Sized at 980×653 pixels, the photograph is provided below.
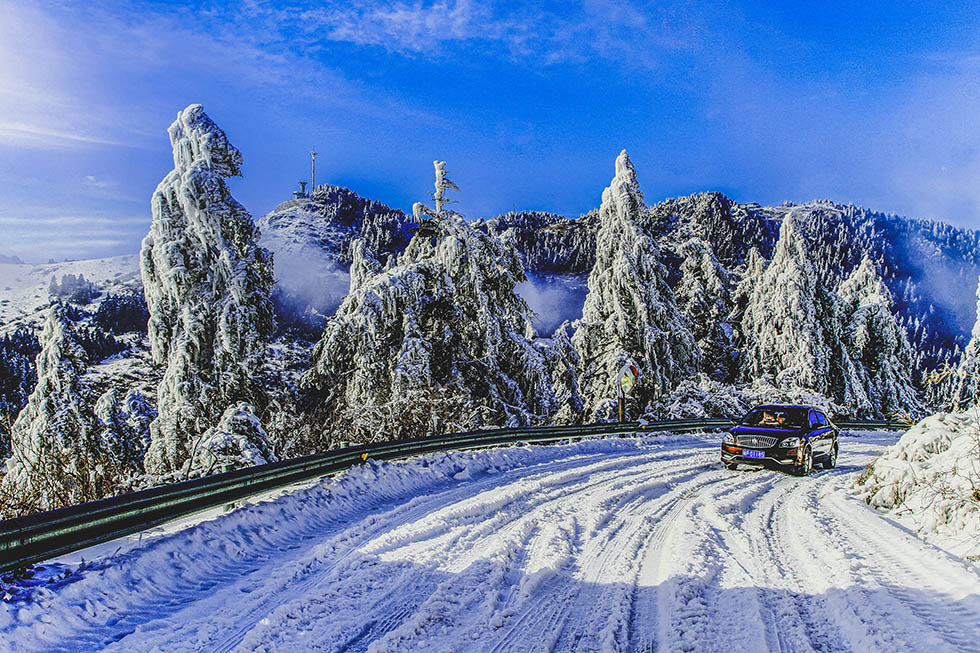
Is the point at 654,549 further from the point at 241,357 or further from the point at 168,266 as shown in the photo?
the point at 168,266

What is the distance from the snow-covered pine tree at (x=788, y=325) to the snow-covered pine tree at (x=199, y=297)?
29298 mm

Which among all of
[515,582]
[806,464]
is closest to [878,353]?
[806,464]

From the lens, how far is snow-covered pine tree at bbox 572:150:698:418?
29.1 meters

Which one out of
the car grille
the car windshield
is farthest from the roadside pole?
the car grille

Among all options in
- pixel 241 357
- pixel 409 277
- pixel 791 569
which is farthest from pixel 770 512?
pixel 409 277

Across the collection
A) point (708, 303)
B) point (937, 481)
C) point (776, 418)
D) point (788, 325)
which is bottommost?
point (937, 481)

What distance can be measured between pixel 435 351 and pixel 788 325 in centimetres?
2434

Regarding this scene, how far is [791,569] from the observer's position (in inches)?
244

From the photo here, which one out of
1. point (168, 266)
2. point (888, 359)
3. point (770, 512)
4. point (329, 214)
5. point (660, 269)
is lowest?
point (770, 512)

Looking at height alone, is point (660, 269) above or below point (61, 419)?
above

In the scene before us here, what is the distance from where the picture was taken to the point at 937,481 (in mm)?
7848

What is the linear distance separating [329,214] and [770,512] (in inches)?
6757

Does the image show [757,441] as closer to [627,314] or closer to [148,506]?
[148,506]

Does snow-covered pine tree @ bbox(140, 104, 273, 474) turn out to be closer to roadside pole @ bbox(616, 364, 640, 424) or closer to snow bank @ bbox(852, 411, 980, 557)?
roadside pole @ bbox(616, 364, 640, 424)
